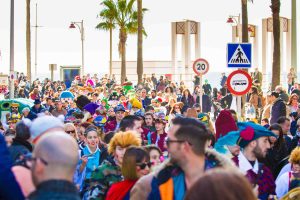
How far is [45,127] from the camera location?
6.32 metres

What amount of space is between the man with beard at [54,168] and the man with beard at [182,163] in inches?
57.1

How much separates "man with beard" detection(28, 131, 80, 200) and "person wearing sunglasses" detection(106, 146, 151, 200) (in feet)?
10.3

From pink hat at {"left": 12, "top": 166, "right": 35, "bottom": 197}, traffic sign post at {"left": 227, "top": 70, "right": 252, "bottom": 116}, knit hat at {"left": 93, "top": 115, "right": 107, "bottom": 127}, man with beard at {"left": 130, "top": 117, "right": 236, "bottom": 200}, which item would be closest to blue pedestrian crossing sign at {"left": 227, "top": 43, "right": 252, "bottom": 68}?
traffic sign post at {"left": 227, "top": 70, "right": 252, "bottom": 116}

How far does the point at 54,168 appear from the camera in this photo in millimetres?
5055

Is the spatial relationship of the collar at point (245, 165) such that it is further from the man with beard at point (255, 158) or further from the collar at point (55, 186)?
the collar at point (55, 186)

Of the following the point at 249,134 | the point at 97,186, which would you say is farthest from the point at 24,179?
the point at 249,134

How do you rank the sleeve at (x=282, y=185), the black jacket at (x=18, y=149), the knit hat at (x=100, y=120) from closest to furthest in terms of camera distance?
the black jacket at (x=18, y=149)
the sleeve at (x=282, y=185)
the knit hat at (x=100, y=120)

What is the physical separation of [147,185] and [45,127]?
896 millimetres

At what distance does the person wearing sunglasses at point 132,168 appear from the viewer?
325 inches

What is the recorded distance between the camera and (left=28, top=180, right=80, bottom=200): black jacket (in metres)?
4.96

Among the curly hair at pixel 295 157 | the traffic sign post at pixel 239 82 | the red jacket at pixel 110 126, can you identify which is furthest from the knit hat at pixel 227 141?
the red jacket at pixel 110 126

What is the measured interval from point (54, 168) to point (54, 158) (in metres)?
0.05

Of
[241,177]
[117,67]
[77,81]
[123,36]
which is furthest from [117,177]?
[117,67]

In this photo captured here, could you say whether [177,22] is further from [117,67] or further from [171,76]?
[117,67]
